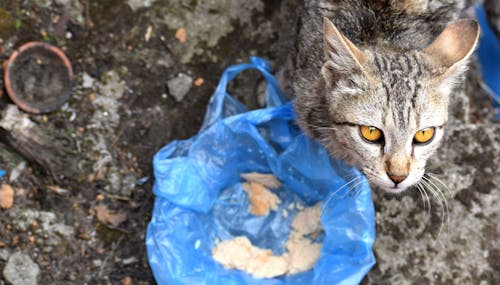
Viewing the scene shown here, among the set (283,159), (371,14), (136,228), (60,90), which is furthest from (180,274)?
(371,14)

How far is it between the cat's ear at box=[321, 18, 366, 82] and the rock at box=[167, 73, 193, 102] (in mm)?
1179

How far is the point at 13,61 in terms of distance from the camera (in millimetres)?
2797

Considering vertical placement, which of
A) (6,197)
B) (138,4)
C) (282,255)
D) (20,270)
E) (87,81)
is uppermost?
(138,4)

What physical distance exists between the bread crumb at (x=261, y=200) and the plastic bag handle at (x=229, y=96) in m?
0.44

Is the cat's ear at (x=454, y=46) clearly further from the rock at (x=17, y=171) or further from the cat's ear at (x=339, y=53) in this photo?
the rock at (x=17, y=171)

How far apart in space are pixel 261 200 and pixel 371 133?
1.04 metres

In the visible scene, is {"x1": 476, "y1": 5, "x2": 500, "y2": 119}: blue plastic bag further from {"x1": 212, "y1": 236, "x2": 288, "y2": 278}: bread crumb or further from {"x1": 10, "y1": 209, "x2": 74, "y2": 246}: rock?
{"x1": 10, "y1": 209, "x2": 74, "y2": 246}: rock

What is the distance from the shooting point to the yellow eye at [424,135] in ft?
6.61

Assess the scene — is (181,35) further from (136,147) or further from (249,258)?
(249,258)

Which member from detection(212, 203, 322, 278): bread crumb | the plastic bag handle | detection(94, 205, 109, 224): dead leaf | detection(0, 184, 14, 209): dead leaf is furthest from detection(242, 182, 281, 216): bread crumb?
detection(0, 184, 14, 209): dead leaf

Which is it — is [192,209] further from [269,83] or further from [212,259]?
[269,83]

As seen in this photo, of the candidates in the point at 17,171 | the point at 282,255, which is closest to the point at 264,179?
the point at 282,255

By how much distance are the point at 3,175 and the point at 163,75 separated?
1.01m

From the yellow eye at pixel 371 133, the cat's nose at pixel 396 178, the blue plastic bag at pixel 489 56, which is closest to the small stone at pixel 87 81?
the yellow eye at pixel 371 133
